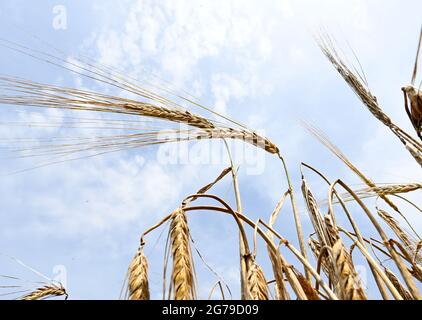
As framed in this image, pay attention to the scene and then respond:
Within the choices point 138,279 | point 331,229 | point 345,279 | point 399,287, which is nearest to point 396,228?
point 399,287

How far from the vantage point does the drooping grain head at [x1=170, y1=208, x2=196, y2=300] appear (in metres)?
1.24

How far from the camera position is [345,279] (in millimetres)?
1170

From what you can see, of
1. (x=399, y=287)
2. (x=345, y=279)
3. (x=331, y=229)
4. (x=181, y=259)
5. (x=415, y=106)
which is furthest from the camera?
(x=415, y=106)

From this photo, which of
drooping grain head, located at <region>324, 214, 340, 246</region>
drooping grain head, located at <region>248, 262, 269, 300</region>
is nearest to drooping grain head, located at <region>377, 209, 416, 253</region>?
drooping grain head, located at <region>324, 214, 340, 246</region>

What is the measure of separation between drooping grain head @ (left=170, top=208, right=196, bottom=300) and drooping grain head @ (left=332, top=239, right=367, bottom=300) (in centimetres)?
45

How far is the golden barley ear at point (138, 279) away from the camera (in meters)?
1.24

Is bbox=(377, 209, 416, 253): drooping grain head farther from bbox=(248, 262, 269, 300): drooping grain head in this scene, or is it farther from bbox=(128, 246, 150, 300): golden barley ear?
bbox=(128, 246, 150, 300): golden barley ear

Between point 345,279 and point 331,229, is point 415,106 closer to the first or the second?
point 331,229

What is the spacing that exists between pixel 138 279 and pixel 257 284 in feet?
1.20

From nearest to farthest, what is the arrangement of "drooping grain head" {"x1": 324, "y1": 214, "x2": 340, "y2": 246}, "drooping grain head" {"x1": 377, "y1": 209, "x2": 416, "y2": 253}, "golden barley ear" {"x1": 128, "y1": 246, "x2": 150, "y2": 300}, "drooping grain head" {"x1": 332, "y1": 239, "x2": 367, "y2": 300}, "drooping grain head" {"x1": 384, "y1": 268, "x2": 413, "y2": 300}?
"drooping grain head" {"x1": 332, "y1": 239, "x2": 367, "y2": 300} → "golden barley ear" {"x1": 128, "y1": 246, "x2": 150, "y2": 300} → "drooping grain head" {"x1": 324, "y1": 214, "x2": 340, "y2": 246} → "drooping grain head" {"x1": 384, "y1": 268, "x2": 413, "y2": 300} → "drooping grain head" {"x1": 377, "y1": 209, "x2": 416, "y2": 253}

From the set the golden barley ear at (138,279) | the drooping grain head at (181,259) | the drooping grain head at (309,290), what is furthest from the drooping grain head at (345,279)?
the golden barley ear at (138,279)
